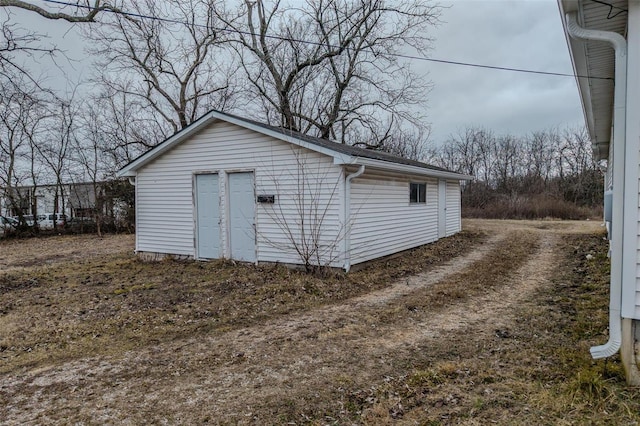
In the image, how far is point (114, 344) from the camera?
4.40 m

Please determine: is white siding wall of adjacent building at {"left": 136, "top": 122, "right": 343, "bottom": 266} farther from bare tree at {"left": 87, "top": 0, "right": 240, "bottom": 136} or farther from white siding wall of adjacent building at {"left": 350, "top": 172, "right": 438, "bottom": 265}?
bare tree at {"left": 87, "top": 0, "right": 240, "bottom": 136}

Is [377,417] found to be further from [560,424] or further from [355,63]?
[355,63]

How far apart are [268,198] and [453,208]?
8.66 meters

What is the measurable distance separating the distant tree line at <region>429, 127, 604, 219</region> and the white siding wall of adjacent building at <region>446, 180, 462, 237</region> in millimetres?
9088

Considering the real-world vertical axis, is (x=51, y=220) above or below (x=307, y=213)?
below

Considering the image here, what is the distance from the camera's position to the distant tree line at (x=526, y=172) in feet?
73.0

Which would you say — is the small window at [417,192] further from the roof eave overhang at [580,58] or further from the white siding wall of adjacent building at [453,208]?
the roof eave overhang at [580,58]

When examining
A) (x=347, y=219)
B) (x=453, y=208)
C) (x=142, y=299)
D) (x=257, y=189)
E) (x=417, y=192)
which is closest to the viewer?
(x=142, y=299)

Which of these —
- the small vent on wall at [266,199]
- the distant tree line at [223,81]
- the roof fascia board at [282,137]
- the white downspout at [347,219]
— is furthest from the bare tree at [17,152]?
the white downspout at [347,219]

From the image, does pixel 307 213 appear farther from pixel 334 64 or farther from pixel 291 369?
pixel 334 64

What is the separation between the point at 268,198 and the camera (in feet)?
27.3

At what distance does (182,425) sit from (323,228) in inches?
211

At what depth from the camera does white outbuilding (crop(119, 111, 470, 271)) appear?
305 inches

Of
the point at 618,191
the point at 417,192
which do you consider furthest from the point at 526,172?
the point at 618,191
